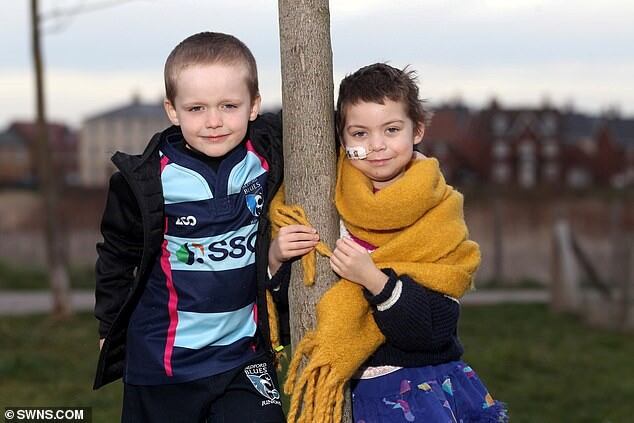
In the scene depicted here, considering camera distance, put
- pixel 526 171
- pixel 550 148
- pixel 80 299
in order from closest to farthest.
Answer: pixel 80 299 → pixel 526 171 → pixel 550 148

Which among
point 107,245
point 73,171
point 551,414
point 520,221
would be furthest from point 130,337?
point 73,171

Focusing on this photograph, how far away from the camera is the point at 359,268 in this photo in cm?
285

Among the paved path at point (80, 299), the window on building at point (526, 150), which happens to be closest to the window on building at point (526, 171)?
the window on building at point (526, 150)

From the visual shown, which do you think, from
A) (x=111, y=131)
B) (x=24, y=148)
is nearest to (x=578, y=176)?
(x=111, y=131)

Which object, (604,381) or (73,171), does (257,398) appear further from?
(73,171)

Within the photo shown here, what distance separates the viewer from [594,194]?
1268 inches

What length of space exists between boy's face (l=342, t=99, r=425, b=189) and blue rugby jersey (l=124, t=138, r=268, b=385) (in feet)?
1.14

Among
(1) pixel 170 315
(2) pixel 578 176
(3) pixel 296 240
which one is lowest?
(2) pixel 578 176

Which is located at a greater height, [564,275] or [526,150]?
[526,150]

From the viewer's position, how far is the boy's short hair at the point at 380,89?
2.95m

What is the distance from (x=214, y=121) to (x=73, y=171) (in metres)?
65.9

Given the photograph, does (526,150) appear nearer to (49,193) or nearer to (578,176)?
(578,176)

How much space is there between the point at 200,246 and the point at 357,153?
0.55 metres

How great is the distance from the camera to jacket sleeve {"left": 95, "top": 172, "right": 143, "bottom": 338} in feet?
10.0
